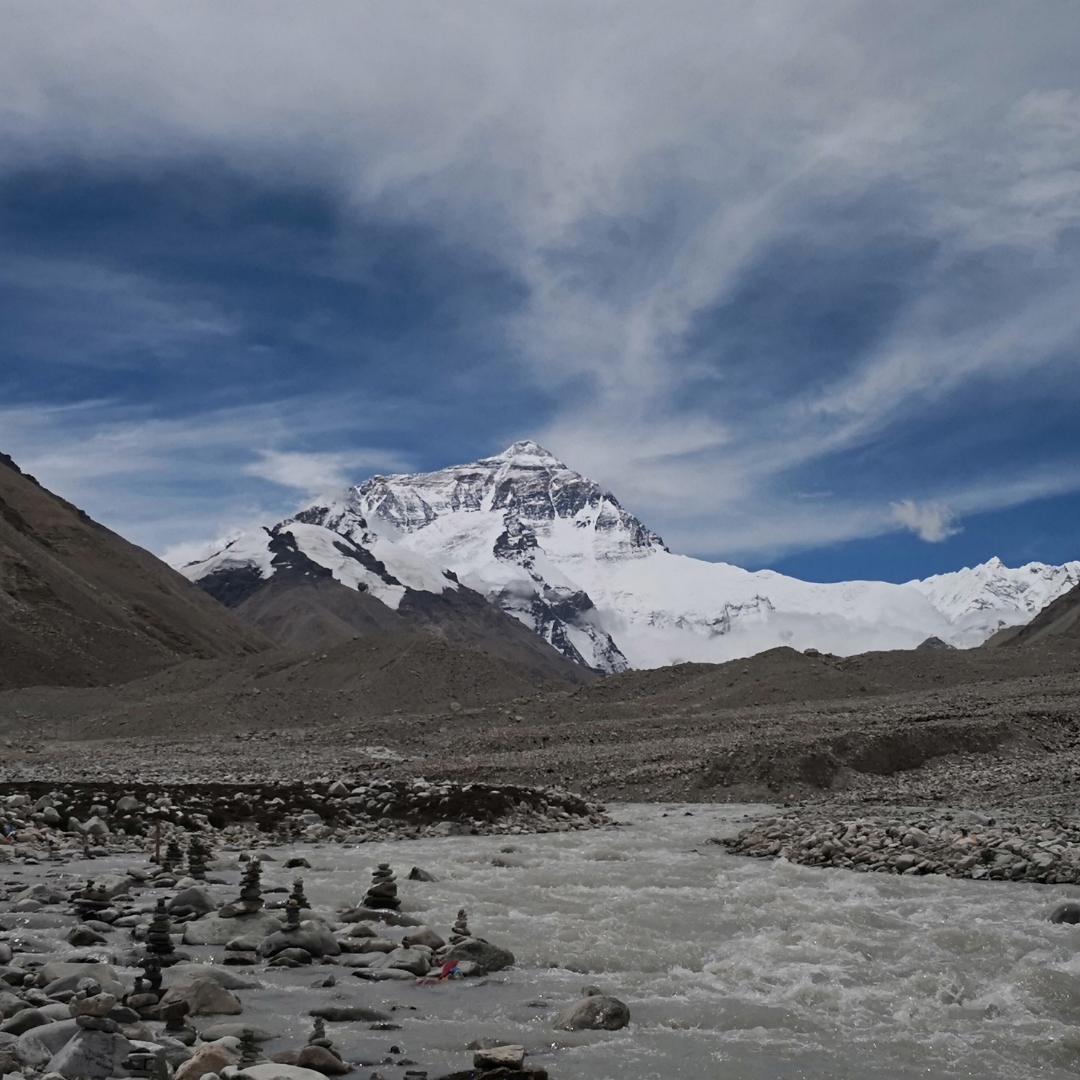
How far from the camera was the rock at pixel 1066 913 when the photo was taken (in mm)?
13227

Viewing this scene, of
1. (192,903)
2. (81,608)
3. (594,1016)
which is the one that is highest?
(81,608)

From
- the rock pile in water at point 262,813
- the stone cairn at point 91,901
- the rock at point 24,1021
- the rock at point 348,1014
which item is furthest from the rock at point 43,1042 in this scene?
the rock pile in water at point 262,813

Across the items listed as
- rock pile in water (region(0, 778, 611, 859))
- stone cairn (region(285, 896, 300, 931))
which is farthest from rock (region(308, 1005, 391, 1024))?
rock pile in water (region(0, 778, 611, 859))

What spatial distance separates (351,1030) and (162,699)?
63.1m

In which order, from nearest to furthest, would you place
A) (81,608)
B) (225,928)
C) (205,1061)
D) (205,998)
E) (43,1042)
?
(205,1061) → (43,1042) → (205,998) → (225,928) → (81,608)

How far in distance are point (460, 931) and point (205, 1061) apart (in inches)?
221

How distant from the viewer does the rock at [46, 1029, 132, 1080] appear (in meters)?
6.97

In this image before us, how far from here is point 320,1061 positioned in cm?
761

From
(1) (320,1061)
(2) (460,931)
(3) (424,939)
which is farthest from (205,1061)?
(2) (460,931)

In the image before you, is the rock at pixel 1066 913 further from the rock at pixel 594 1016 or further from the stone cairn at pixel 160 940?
the stone cairn at pixel 160 940

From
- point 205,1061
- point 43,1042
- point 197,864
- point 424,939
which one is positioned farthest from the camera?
point 197,864

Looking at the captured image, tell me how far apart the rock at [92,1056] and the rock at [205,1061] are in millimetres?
379

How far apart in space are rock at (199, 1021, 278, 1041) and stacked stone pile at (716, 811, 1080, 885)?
11.9m

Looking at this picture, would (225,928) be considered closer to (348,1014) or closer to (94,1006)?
(348,1014)
